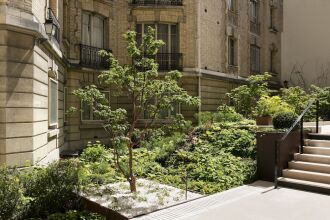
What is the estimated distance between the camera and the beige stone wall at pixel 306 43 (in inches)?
1000

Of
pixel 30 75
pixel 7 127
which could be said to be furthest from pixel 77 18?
pixel 7 127

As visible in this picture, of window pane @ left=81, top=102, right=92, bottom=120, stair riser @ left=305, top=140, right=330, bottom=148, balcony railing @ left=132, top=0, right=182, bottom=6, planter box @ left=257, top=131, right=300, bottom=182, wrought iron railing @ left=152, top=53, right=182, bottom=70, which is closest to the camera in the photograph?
planter box @ left=257, top=131, right=300, bottom=182

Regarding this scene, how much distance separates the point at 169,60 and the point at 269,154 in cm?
1110

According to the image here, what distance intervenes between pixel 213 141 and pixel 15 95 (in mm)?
6971

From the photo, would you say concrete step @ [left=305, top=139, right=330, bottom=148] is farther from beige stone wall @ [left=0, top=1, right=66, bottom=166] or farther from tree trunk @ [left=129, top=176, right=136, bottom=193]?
beige stone wall @ [left=0, top=1, right=66, bottom=166]

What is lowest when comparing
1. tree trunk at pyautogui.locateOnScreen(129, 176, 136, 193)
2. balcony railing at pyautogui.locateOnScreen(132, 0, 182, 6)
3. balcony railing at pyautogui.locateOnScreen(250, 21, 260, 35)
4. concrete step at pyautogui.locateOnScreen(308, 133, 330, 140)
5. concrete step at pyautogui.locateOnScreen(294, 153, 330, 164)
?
tree trunk at pyautogui.locateOnScreen(129, 176, 136, 193)

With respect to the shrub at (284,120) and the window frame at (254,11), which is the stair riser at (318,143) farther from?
the window frame at (254,11)

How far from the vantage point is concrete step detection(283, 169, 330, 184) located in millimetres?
8370

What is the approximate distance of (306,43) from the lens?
26344mm

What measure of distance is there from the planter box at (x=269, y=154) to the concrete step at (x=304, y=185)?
1.11 ft

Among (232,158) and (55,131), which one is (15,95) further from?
(232,158)

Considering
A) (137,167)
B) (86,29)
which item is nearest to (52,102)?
(137,167)

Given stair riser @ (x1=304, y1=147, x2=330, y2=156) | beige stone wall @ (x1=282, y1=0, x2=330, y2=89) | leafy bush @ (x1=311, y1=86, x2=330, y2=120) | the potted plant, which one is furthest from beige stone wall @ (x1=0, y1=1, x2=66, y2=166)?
beige stone wall @ (x1=282, y1=0, x2=330, y2=89)

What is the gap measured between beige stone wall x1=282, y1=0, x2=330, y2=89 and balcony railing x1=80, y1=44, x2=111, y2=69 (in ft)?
56.1
